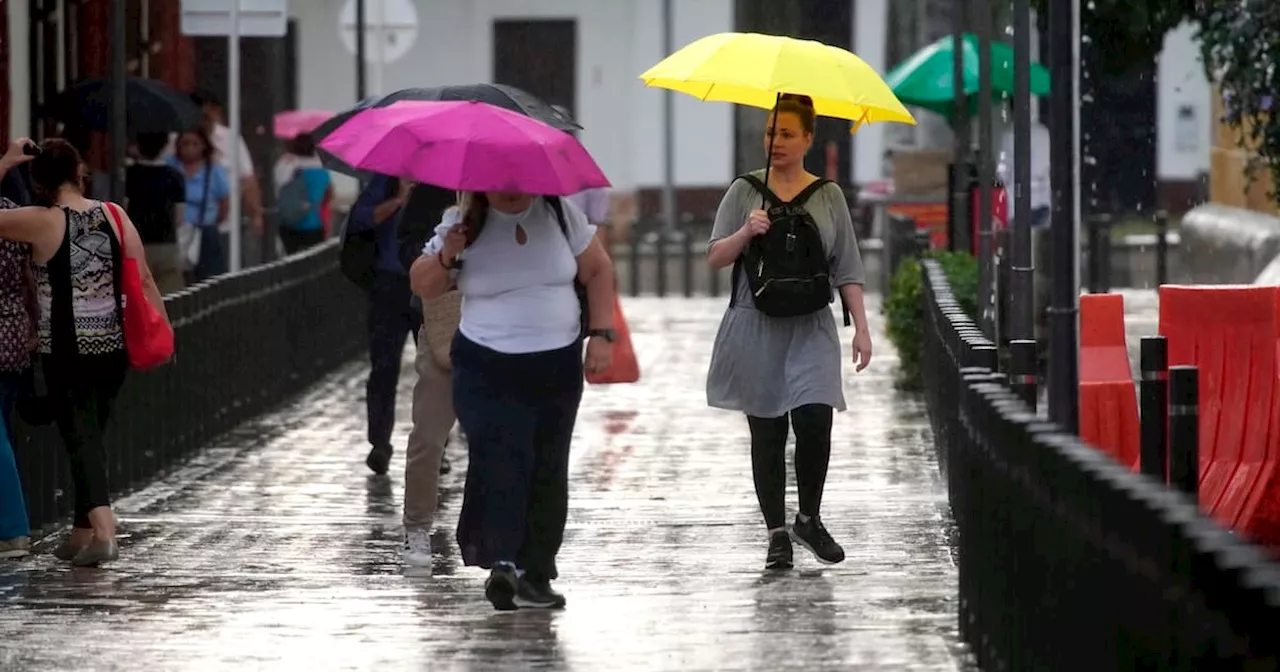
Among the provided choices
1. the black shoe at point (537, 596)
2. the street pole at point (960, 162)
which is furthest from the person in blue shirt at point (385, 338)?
the street pole at point (960, 162)

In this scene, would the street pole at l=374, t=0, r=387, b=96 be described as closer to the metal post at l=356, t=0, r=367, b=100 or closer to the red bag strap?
the metal post at l=356, t=0, r=367, b=100

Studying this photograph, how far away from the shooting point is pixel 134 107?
1895 cm

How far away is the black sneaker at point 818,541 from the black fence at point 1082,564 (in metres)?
0.73

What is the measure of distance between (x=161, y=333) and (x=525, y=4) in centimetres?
3555

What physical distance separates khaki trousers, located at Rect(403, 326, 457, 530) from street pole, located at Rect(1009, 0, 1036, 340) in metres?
2.46

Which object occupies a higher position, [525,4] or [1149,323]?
[525,4]

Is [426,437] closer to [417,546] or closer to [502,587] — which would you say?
[417,546]

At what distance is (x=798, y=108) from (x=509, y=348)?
5.63 feet

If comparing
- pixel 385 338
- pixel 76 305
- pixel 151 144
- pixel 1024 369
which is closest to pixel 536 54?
pixel 151 144

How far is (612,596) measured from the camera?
10.0m

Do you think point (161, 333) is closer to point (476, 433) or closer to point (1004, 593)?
point (476, 433)

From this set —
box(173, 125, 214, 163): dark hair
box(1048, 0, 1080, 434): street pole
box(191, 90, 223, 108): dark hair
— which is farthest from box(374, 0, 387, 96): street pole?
box(1048, 0, 1080, 434): street pole

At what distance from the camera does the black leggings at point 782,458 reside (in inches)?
410

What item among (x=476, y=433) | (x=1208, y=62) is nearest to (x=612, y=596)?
(x=476, y=433)
